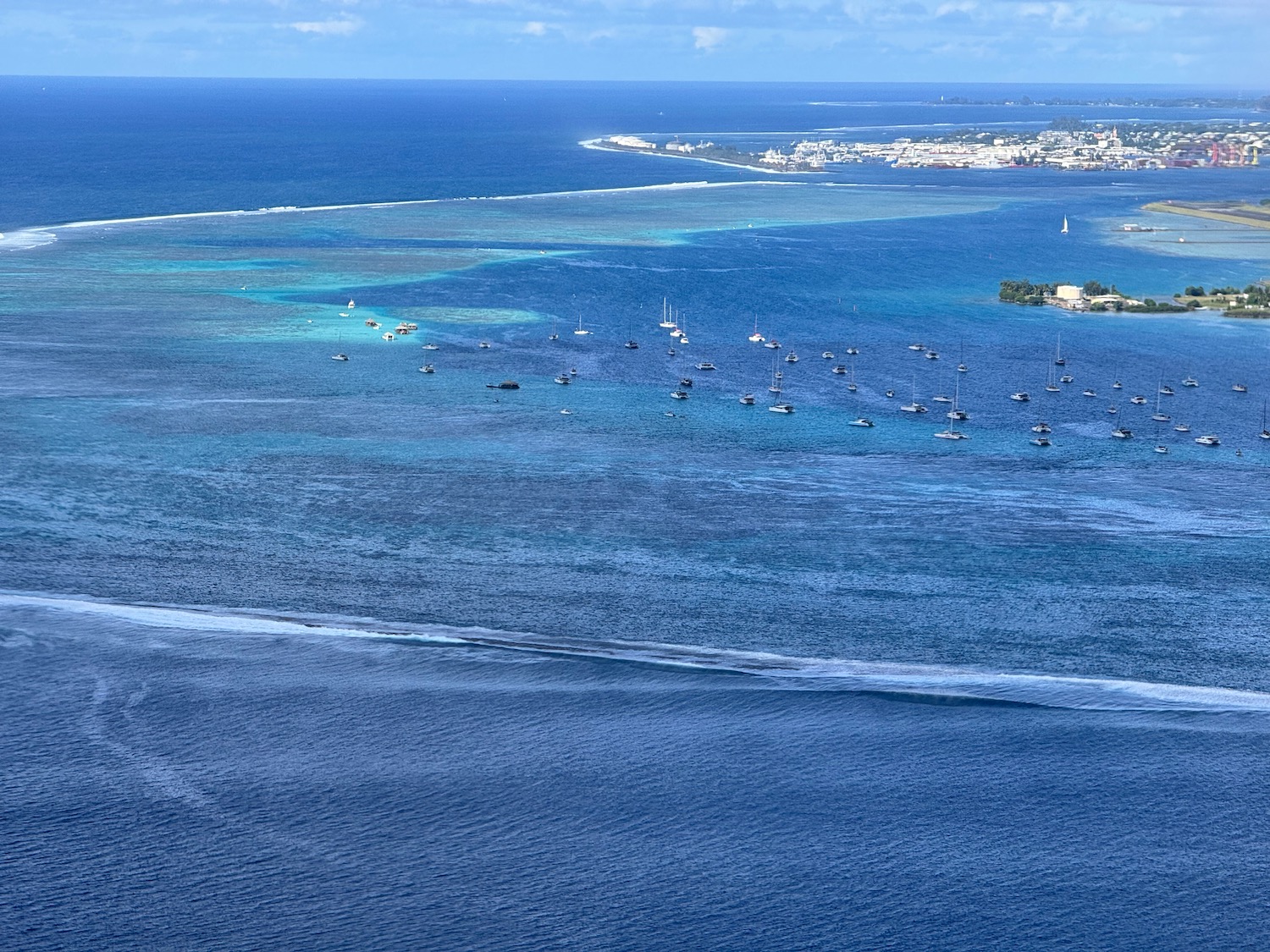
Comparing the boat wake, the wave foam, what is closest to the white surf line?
the wave foam

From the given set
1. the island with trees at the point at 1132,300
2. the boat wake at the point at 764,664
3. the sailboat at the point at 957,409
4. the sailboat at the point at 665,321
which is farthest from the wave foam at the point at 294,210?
the boat wake at the point at 764,664

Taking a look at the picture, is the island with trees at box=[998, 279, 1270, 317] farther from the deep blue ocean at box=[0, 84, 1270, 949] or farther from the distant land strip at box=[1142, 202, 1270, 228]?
the distant land strip at box=[1142, 202, 1270, 228]

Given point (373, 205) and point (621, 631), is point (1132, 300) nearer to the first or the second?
point (621, 631)

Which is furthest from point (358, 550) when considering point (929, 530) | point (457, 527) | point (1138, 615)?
point (1138, 615)

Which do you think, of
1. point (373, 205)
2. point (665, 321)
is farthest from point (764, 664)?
point (373, 205)

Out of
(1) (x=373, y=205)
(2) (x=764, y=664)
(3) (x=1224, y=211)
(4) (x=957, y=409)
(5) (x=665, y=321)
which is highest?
(1) (x=373, y=205)

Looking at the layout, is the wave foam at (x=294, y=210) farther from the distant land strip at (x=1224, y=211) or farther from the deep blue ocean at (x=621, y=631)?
the distant land strip at (x=1224, y=211)
